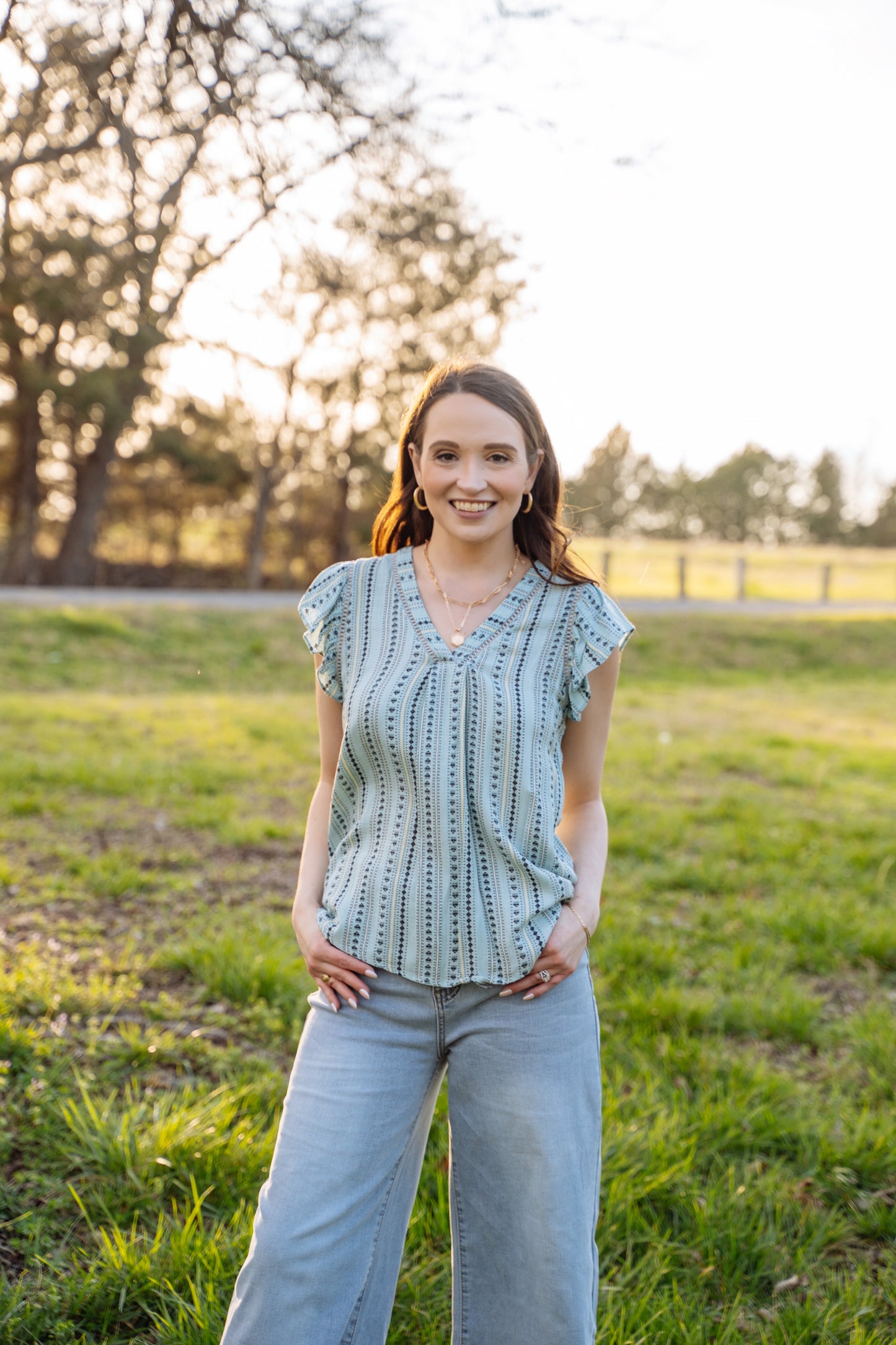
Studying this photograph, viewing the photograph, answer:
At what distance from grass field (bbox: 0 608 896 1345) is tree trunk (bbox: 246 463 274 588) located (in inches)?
662

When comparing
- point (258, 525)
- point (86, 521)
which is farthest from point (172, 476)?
point (86, 521)

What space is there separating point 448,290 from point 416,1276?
16846 millimetres

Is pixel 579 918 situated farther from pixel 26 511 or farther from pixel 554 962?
pixel 26 511

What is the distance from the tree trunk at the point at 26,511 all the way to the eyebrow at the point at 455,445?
65.7 ft

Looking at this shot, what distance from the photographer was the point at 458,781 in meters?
1.82

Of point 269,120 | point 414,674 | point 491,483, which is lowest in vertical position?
point 414,674

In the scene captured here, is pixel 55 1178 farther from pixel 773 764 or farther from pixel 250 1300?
pixel 773 764

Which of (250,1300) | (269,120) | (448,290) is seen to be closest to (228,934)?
(250,1300)

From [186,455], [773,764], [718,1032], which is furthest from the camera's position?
[186,455]

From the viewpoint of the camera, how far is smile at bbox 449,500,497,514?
6.48 feet

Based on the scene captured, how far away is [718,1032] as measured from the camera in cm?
367

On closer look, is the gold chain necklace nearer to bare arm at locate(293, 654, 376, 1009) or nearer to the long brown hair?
the long brown hair

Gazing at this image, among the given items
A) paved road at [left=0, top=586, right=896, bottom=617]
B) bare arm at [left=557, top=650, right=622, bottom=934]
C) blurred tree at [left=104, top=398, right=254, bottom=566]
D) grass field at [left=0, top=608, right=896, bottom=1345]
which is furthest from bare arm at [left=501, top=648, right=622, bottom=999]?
blurred tree at [left=104, top=398, right=254, bottom=566]

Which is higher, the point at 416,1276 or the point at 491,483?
the point at 491,483
